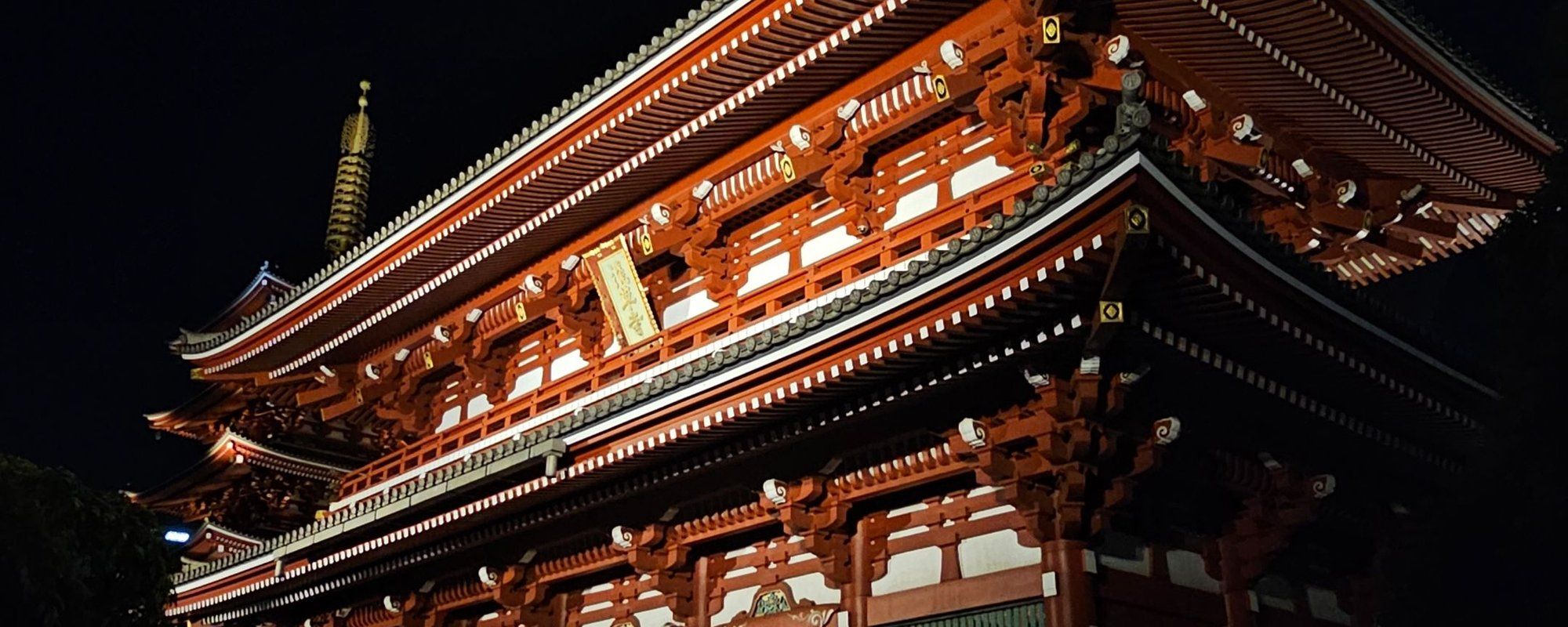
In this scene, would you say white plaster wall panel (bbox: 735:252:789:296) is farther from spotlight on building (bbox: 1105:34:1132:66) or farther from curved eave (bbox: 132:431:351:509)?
curved eave (bbox: 132:431:351:509)

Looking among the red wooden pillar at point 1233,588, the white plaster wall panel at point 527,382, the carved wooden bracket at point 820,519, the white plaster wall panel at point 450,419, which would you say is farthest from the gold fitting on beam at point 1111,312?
the white plaster wall panel at point 450,419

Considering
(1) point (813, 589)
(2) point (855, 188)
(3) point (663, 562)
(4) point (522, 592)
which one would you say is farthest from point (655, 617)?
(2) point (855, 188)

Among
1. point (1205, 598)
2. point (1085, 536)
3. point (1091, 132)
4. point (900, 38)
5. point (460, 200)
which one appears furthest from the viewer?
point (460, 200)

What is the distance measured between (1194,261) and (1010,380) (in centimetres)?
181

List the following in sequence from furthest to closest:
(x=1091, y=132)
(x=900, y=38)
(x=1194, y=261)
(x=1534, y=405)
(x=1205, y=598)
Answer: (x=900, y=38) → (x=1091, y=132) → (x=1205, y=598) → (x=1194, y=261) → (x=1534, y=405)

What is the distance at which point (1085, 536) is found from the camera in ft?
29.4

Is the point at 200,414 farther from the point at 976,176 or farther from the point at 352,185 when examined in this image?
the point at 976,176

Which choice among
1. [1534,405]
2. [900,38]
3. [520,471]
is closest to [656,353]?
[520,471]

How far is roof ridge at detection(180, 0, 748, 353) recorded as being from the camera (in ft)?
40.6

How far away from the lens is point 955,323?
28.0 feet

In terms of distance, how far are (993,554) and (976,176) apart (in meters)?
3.83

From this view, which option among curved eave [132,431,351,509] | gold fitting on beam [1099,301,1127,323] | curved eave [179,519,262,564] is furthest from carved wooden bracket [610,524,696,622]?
curved eave [179,519,262,564]

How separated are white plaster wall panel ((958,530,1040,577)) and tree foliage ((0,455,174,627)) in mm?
6870

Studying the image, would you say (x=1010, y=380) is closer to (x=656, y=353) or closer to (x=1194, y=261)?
(x=1194, y=261)
